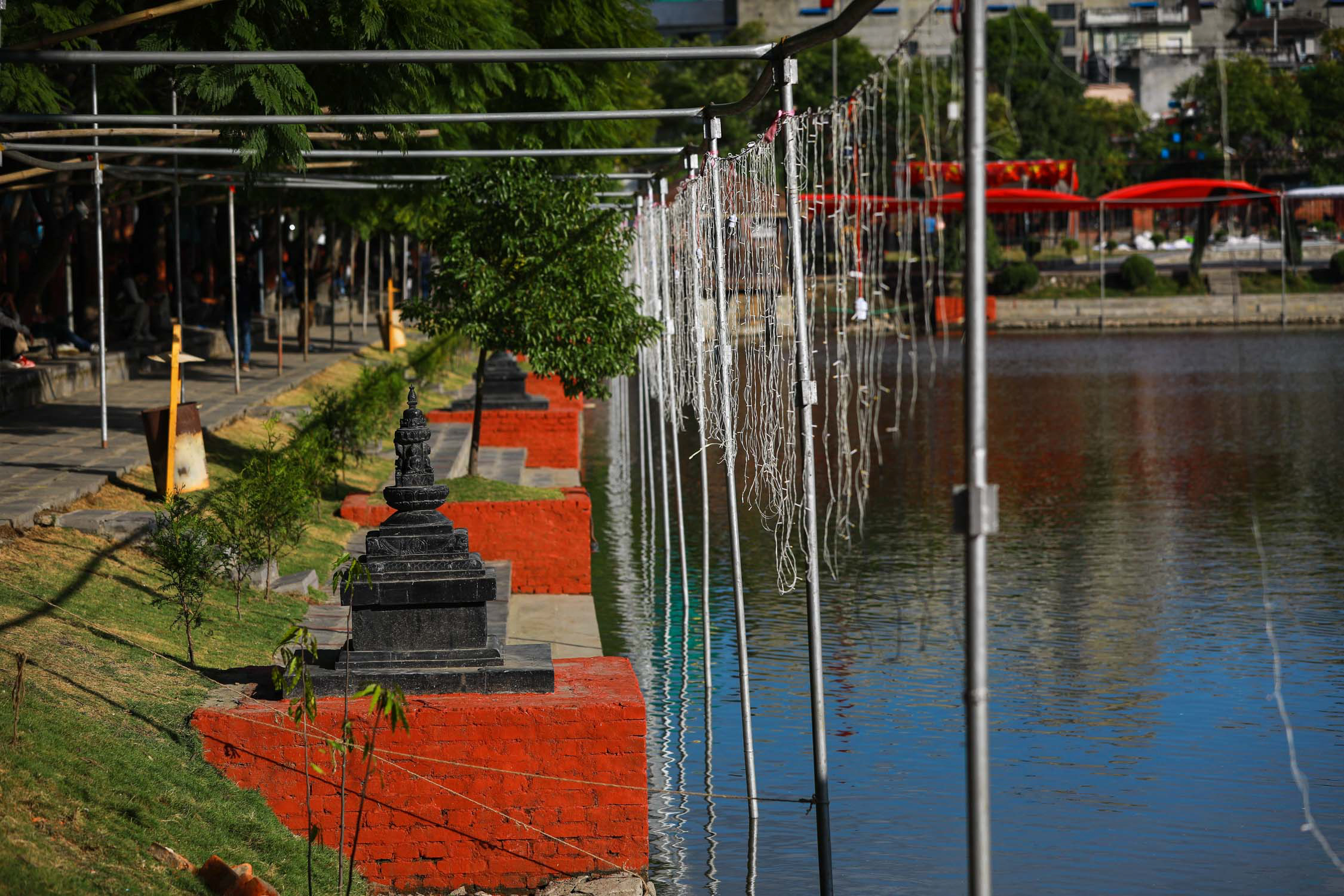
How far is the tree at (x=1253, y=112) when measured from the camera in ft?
256

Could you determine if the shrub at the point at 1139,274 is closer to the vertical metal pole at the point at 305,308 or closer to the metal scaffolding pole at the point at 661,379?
the vertical metal pole at the point at 305,308

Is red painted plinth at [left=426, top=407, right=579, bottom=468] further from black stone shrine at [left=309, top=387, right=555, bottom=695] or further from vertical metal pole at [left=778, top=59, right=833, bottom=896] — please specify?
vertical metal pole at [left=778, top=59, right=833, bottom=896]

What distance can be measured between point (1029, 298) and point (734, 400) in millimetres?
54927

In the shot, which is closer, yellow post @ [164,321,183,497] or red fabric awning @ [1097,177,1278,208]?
yellow post @ [164,321,183,497]

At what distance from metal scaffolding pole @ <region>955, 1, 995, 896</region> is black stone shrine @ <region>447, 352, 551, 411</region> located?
53.5ft

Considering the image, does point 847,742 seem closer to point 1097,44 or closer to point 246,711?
point 246,711

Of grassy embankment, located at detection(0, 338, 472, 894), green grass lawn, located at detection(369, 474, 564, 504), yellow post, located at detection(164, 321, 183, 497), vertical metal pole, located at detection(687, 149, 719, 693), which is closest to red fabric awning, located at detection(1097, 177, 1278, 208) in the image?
green grass lawn, located at detection(369, 474, 564, 504)

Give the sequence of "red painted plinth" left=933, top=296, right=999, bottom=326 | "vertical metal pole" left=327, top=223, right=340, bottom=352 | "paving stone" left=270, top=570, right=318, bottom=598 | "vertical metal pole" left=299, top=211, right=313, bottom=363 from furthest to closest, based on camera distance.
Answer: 1. "red painted plinth" left=933, top=296, right=999, bottom=326
2. "vertical metal pole" left=327, top=223, right=340, bottom=352
3. "vertical metal pole" left=299, top=211, right=313, bottom=363
4. "paving stone" left=270, top=570, right=318, bottom=598

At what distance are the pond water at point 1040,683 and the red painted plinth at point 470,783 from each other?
2.78ft

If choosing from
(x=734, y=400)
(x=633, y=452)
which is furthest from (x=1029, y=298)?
(x=734, y=400)

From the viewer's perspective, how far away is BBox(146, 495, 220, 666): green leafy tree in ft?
32.3

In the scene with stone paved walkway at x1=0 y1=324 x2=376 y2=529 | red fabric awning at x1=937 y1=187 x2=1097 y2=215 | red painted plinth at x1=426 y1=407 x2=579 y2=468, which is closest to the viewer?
stone paved walkway at x1=0 y1=324 x2=376 y2=529

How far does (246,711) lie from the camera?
27.0ft

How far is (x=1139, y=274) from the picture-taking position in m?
63.6
